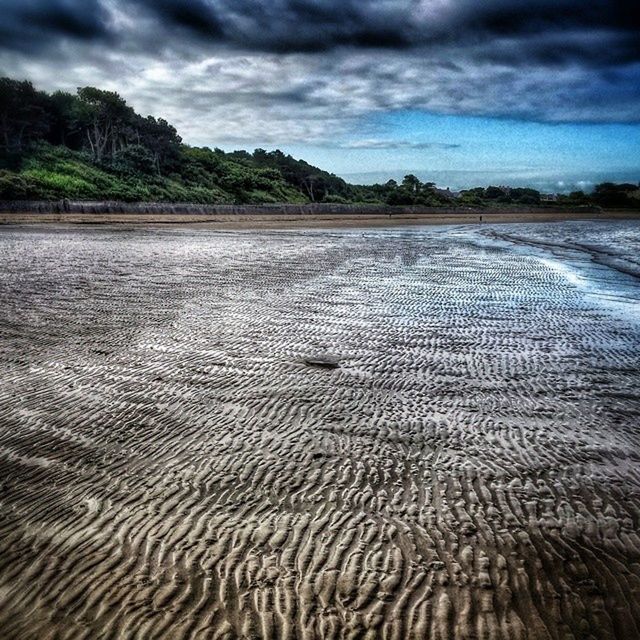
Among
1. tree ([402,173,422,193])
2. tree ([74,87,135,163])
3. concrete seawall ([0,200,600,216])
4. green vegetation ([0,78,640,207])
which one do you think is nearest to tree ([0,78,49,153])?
green vegetation ([0,78,640,207])

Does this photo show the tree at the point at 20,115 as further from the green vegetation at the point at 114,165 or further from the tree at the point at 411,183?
the tree at the point at 411,183

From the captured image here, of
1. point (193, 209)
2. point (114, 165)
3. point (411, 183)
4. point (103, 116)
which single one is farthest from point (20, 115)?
point (411, 183)

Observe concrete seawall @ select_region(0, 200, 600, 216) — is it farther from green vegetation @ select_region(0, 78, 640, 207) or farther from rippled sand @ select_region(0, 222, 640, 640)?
rippled sand @ select_region(0, 222, 640, 640)

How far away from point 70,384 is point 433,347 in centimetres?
261

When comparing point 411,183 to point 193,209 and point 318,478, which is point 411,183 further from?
point 318,478

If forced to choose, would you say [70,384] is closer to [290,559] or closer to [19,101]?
[290,559]

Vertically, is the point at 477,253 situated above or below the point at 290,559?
below

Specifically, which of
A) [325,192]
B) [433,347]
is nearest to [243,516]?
[433,347]

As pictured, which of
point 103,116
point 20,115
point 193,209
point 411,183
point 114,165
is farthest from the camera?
point 411,183

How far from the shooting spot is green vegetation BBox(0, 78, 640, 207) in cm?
4106

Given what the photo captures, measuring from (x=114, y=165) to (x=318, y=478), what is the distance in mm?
51725

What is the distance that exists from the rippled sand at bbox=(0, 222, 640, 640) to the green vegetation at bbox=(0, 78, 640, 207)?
33402 millimetres

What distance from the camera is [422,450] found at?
2.36 m

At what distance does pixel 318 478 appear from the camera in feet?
6.95
